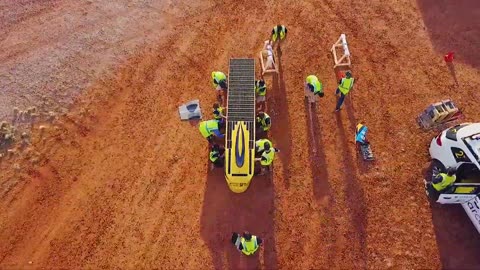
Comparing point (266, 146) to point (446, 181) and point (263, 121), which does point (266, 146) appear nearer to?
point (263, 121)

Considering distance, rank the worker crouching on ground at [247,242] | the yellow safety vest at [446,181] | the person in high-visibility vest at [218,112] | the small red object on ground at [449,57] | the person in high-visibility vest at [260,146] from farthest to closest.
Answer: the small red object on ground at [449,57] < the person in high-visibility vest at [218,112] < the person in high-visibility vest at [260,146] < the yellow safety vest at [446,181] < the worker crouching on ground at [247,242]

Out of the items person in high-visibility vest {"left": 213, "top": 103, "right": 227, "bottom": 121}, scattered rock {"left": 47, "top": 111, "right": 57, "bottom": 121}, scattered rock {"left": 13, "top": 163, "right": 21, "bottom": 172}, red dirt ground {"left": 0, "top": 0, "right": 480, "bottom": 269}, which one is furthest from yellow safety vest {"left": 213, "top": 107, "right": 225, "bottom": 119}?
scattered rock {"left": 13, "top": 163, "right": 21, "bottom": 172}

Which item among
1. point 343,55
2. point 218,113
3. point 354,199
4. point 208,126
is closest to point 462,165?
point 354,199

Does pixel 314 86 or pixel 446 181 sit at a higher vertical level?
pixel 314 86

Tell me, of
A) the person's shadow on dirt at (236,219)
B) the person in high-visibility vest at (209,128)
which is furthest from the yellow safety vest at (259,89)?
the person's shadow on dirt at (236,219)

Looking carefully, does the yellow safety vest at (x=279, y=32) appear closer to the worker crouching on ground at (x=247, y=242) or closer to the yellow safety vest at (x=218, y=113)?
the yellow safety vest at (x=218, y=113)

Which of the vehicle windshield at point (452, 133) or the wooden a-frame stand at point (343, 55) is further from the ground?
the wooden a-frame stand at point (343, 55)

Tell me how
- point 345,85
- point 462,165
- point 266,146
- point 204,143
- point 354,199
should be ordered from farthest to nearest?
point 204,143 < point 345,85 < point 354,199 < point 462,165 < point 266,146
